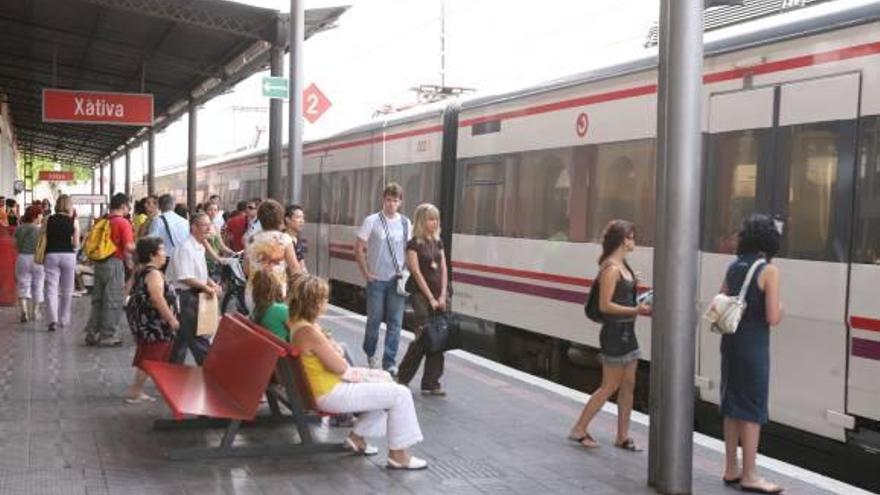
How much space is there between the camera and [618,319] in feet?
20.8

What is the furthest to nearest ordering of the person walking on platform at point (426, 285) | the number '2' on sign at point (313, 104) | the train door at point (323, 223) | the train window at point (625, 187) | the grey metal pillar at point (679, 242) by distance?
the train door at point (323, 223) → the number '2' on sign at point (313, 104) → the train window at point (625, 187) → the person walking on platform at point (426, 285) → the grey metal pillar at point (679, 242)

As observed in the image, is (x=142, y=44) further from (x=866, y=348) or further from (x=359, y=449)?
(x=866, y=348)

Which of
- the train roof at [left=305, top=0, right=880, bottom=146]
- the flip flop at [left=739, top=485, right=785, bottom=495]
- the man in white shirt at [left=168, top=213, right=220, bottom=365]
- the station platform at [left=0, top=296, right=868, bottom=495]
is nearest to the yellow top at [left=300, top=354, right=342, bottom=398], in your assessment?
the station platform at [left=0, top=296, right=868, bottom=495]

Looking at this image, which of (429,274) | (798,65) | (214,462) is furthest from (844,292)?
(214,462)

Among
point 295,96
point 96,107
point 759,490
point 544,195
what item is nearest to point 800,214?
point 759,490

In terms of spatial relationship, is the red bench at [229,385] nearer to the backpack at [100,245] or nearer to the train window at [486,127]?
the backpack at [100,245]

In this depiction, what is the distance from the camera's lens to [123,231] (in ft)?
34.7

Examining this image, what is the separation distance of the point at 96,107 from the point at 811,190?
53.5 feet

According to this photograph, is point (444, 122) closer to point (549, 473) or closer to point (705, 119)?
point (705, 119)

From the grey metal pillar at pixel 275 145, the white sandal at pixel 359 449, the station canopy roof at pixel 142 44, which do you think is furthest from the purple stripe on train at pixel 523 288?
the station canopy roof at pixel 142 44

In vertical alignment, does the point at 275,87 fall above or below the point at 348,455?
above

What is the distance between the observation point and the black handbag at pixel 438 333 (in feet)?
25.9

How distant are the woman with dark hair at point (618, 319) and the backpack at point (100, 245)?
19.6ft

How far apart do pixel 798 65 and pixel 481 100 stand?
Result: 517 centimetres
